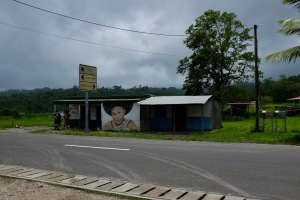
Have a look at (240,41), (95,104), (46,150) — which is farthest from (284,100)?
(46,150)

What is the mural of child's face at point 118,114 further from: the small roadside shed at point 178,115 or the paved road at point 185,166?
the paved road at point 185,166

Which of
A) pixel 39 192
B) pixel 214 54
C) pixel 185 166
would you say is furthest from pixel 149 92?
pixel 39 192

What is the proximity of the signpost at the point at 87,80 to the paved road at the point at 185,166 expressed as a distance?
1099 cm

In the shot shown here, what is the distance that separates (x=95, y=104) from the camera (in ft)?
101

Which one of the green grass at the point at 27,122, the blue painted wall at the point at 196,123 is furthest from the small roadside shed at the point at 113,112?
the green grass at the point at 27,122

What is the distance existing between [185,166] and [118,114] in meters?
19.0

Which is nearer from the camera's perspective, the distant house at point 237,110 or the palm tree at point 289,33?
the palm tree at point 289,33

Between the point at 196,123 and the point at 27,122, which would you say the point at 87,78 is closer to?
the point at 196,123

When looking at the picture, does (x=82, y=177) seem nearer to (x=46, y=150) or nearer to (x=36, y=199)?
(x=36, y=199)

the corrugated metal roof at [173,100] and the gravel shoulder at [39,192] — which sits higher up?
the corrugated metal roof at [173,100]

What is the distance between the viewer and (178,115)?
2811cm

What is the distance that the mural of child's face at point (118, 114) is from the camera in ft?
92.7

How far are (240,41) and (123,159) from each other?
4207 cm

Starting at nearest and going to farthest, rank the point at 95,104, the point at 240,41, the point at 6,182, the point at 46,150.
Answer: the point at 6,182 < the point at 46,150 < the point at 95,104 < the point at 240,41
